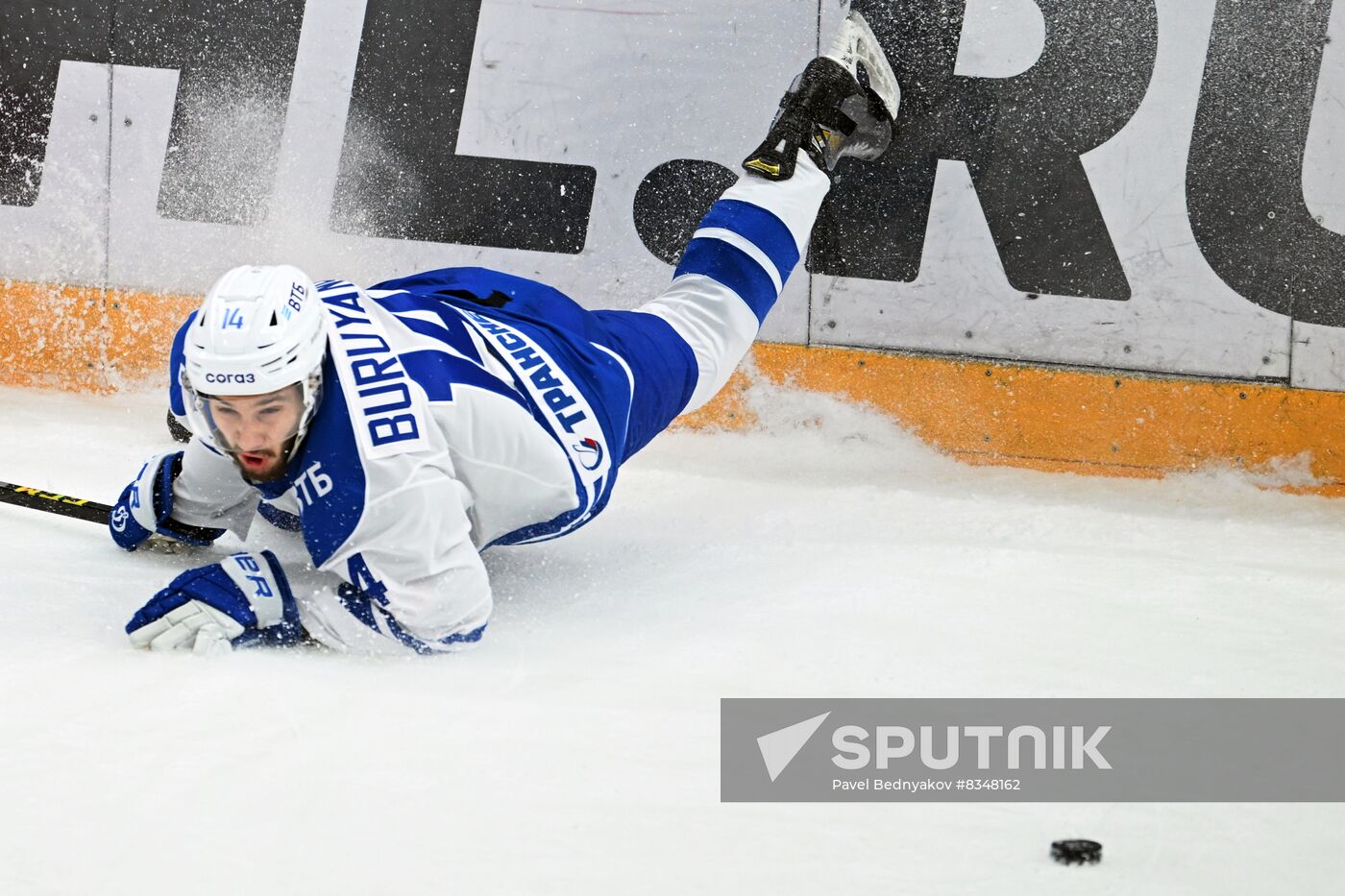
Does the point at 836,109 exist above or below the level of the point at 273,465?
above

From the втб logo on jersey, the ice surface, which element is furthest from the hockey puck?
the втб logo on jersey

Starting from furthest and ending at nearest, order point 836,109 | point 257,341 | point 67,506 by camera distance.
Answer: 1. point 836,109
2. point 67,506
3. point 257,341

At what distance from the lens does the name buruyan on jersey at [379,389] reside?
1960mm

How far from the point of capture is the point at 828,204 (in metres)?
3.26

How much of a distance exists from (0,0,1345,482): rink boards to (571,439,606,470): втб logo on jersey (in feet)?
3.85

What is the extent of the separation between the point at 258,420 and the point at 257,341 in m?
0.12

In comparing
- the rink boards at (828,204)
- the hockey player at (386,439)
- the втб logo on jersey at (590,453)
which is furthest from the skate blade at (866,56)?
the втб logo on jersey at (590,453)

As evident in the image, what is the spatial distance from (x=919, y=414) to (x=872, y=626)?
1178 millimetres

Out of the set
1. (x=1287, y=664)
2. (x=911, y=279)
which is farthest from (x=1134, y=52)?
(x=1287, y=664)

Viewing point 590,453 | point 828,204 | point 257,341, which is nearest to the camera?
point 257,341

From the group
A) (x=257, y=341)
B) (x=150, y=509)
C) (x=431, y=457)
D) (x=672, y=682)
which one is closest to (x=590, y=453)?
(x=431, y=457)

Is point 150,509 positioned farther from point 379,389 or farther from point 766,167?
point 766,167

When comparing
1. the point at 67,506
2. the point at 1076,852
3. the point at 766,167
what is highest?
the point at 766,167

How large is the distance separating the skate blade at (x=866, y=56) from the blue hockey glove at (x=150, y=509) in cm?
166
